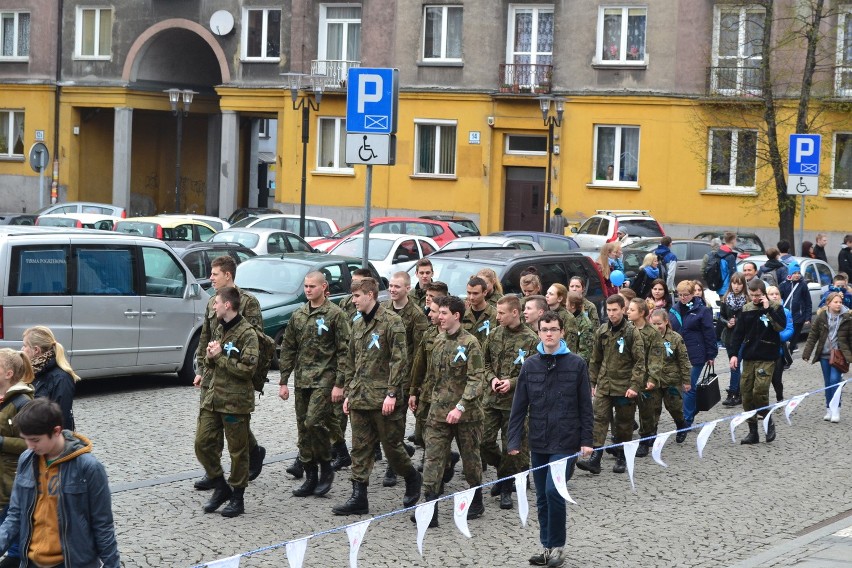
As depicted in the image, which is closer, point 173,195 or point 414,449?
point 414,449

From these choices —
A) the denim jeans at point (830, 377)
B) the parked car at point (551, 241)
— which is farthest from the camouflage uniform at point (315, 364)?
the parked car at point (551, 241)

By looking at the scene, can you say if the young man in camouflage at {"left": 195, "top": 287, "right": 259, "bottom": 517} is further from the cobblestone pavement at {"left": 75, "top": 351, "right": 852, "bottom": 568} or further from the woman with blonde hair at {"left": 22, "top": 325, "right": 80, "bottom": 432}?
the woman with blonde hair at {"left": 22, "top": 325, "right": 80, "bottom": 432}

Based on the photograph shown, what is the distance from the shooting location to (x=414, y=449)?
41.0ft

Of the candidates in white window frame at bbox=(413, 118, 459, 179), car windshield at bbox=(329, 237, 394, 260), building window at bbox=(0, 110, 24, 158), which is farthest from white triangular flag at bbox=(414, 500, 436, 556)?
building window at bbox=(0, 110, 24, 158)

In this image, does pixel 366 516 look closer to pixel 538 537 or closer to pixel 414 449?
pixel 538 537

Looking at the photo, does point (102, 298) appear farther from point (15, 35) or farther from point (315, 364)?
point (15, 35)

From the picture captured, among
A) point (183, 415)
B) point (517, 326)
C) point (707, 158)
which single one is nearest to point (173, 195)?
point (707, 158)

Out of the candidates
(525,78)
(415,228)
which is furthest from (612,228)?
(525,78)

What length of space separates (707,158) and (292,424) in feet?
90.6

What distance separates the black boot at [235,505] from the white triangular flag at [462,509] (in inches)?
69.0

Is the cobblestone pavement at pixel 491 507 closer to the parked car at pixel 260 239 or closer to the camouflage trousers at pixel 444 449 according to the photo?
the camouflage trousers at pixel 444 449

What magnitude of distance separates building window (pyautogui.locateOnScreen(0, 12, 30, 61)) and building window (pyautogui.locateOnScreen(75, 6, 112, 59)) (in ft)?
7.06

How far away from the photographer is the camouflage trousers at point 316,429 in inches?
412

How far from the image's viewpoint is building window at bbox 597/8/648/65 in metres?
40.2
